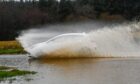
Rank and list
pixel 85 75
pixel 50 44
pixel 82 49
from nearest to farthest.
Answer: pixel 85 75 < pixel 82 49 < pixel 50 44

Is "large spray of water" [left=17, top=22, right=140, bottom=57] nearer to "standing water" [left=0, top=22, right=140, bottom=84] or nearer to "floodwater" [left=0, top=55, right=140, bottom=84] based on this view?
"standing water" [left=0, top=22, right=140, bottom=84]

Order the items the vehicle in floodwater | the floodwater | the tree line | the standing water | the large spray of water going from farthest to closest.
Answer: the tree line
the vehicle in floodwater
the large spray of water
the standing water
the floodwater

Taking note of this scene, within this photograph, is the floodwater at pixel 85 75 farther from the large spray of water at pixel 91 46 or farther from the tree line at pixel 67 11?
the tree line at pixel 67 11

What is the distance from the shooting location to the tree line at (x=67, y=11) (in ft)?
293

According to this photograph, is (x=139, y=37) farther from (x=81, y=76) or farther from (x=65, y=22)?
(x=65, y=22)

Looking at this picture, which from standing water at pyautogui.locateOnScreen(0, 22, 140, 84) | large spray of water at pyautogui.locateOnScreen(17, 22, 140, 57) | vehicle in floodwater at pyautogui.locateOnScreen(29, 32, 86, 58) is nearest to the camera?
standing water at pyautogui.locateOnScreen(0, 22, 140, 84)

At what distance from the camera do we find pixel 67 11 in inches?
3861

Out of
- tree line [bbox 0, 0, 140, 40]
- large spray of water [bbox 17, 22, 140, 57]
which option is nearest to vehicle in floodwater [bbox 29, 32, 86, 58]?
large spray of water [bbox 17, 22, 140, 57]

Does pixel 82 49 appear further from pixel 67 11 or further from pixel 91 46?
pixel 67 11

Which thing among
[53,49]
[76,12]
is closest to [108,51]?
[53,49]

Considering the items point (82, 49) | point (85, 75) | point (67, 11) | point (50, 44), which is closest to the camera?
point (85, 75)

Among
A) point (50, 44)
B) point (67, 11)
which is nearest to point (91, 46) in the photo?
point (50, 44)

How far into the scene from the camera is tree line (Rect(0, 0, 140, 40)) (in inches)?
3517

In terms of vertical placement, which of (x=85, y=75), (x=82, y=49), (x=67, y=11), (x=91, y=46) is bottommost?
(x=67, y=11)
